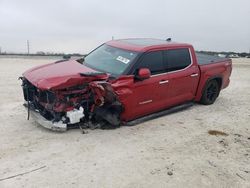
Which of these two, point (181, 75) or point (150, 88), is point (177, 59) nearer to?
point (181, 75)

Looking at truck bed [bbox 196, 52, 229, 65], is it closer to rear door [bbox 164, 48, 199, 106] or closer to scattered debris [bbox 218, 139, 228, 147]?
rear door [bbox 164, 48, 199, 106]

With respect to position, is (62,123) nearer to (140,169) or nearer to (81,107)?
(81,107)

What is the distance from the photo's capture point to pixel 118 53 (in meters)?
7.36

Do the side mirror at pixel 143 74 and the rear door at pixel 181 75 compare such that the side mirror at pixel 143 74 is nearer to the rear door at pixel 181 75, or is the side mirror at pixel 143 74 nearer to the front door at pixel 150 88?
the front door at pixel 150 88

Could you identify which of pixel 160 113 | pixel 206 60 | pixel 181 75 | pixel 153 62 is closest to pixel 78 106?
pixel 153 62

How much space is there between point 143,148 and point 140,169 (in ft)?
2.73

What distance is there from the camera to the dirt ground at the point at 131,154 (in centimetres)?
467

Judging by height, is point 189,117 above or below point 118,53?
below

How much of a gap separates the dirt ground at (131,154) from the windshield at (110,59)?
126 cm

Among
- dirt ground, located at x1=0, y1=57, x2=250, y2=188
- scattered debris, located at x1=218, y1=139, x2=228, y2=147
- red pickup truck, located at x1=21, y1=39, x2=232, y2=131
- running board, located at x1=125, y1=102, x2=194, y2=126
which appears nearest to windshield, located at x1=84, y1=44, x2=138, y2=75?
red pickup truck, located at x1=21, y1=39, x2=232, y2=131

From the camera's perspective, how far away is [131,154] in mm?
5512

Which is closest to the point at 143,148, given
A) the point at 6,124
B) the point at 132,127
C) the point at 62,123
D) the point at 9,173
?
the point at 132,127

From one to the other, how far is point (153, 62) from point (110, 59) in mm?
939

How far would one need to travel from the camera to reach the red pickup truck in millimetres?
6250
